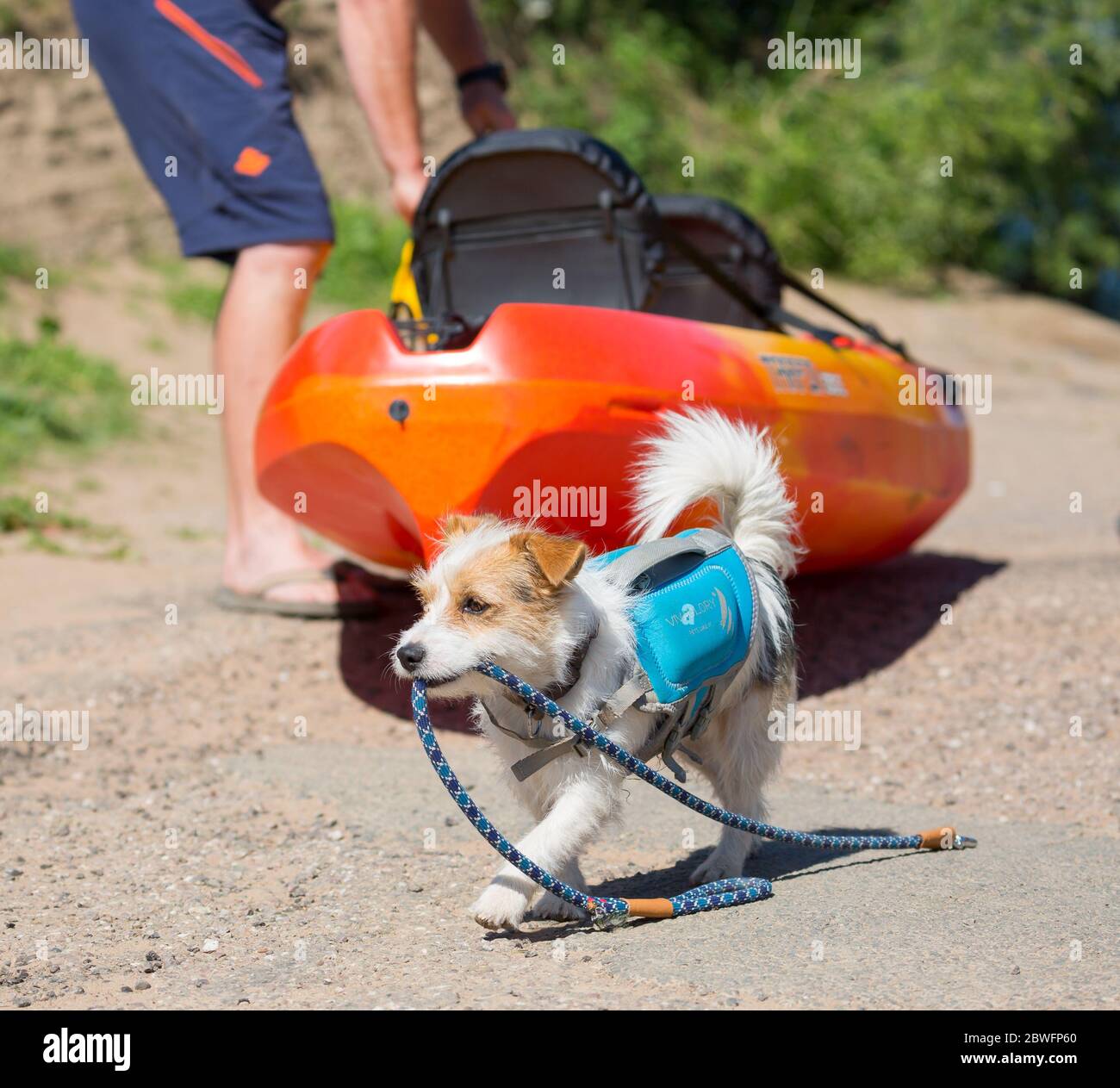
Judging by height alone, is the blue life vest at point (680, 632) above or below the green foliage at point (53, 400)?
below

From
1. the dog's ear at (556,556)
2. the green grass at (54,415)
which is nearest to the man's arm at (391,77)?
the green grass at (54,415)

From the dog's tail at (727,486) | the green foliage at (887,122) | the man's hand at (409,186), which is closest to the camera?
the dog's tail at (727,486)

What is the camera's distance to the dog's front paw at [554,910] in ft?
11.2

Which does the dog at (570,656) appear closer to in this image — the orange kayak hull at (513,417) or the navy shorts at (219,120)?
the orange kayak hull at (513,417)

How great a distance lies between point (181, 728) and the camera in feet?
16.6

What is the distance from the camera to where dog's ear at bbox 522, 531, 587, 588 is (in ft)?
10.3

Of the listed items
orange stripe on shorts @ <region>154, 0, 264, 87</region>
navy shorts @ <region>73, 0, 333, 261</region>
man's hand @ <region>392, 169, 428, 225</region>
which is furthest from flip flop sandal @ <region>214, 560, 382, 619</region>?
orange stripe on shorts @ <region>154, 0, 264, 87</region>

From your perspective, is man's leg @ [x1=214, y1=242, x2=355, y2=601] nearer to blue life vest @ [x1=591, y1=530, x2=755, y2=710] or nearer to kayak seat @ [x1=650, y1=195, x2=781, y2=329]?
kayak seat @ [x1=650, y1=195, x2=781, y2=329]

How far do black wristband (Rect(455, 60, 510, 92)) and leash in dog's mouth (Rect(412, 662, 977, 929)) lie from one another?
13.4 ft

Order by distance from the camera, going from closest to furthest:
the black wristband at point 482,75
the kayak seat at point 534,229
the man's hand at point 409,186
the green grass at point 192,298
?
the kayak seat at point 534,229, the man's hand at point 409,186, the black wristband at point 482,75, the green grass at point 192,298

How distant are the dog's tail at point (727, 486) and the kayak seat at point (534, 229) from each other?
1.61 meters

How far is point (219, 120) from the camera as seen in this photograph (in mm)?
5668

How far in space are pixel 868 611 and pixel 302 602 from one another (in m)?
2.56
